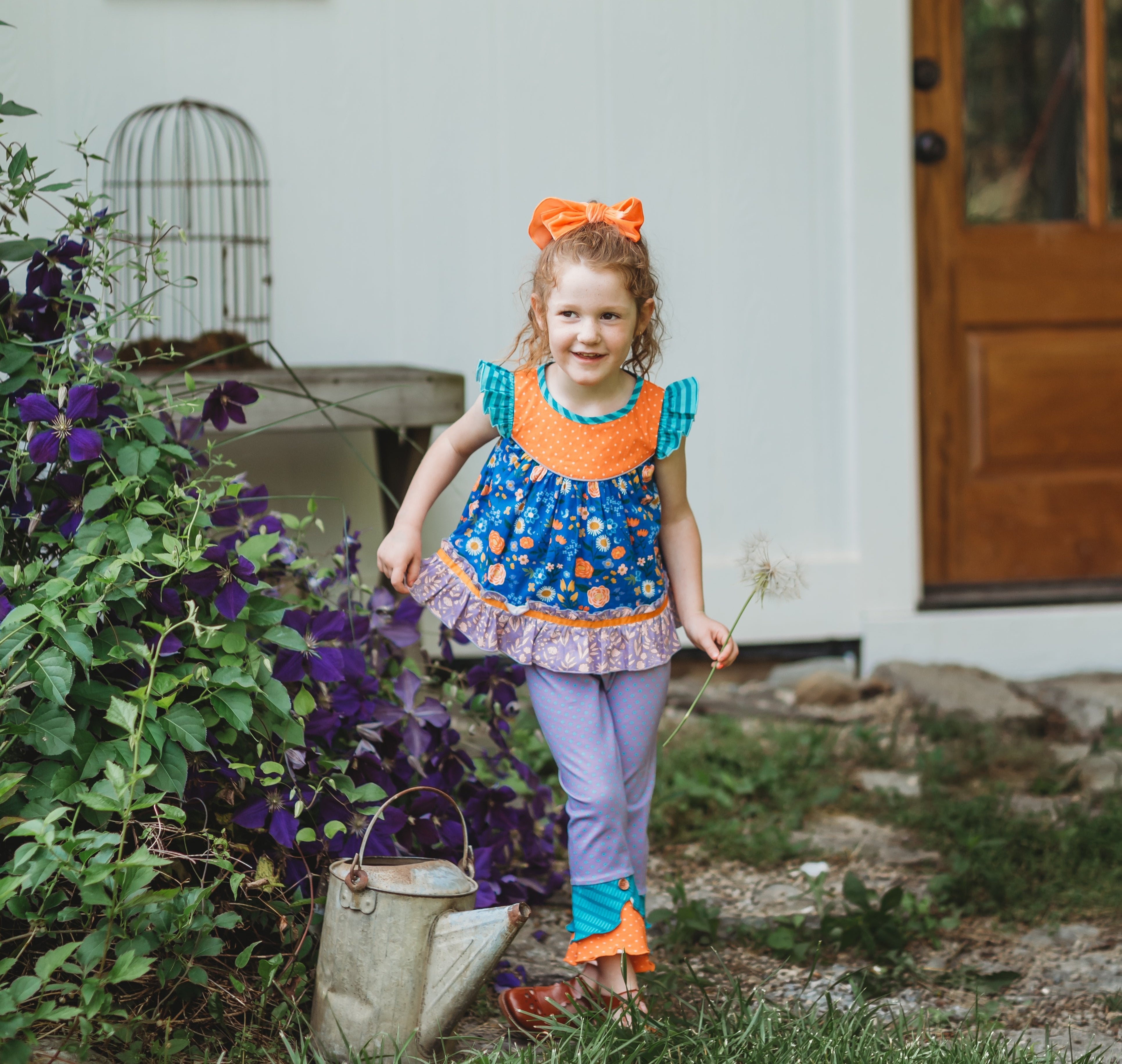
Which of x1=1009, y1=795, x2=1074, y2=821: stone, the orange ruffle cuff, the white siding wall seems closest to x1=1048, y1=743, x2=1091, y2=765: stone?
x1=1009, y1=795, x2=1074, y2=821: stone

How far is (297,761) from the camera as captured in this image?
167cm

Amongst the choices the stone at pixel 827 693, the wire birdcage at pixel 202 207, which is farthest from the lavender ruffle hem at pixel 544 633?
the stone at pixel 827 693

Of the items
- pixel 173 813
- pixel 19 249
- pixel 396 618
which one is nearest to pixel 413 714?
pixel 396 618

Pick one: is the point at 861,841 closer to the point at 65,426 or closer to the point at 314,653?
the point at 314,653

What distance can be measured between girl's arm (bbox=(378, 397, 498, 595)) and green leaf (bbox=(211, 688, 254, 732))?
273 mm

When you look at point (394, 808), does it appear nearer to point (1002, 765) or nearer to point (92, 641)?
point (92, 641)

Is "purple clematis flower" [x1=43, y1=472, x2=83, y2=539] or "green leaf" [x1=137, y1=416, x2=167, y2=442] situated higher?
"green leaf" [x1=137, y1=416, x2=167, y2=442]

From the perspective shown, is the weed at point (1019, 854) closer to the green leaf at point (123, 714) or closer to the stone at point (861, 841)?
the stone at point (861, 841)

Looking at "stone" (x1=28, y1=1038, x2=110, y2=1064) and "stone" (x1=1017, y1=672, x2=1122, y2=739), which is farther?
"stone" (x1=1017, y1=672, x2=1122, y2=739)

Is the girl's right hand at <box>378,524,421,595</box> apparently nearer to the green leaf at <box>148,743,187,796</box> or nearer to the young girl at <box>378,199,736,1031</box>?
the young girl at <box>378,199,736,1031</box>

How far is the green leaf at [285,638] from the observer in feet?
5.42

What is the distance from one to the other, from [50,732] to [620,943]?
0.78 metres

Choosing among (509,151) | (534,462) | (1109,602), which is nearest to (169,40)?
(509,151)

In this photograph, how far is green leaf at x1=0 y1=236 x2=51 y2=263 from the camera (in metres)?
1.75
